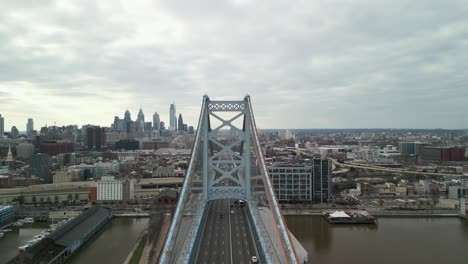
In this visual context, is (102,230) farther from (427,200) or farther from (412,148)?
(412,148)

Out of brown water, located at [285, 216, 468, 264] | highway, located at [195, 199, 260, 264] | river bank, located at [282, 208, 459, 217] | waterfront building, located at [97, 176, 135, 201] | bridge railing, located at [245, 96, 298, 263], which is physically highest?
bridge railing, located at [245, 96, 298, 263]

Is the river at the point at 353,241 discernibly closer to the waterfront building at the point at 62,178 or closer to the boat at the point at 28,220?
the boat at the point at 28,220

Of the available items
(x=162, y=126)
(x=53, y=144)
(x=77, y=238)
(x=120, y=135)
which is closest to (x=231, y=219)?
(x=77, y=238)

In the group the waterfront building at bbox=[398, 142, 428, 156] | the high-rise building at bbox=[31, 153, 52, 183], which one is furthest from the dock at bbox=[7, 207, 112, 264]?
the waterfront building at bbox=[398, 142, 428, 156]

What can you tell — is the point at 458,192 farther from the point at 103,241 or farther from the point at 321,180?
the point at 103,241

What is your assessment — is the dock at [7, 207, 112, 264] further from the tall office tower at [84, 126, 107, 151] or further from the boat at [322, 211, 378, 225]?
the tall office tower at [84, 126, 107, 151]
